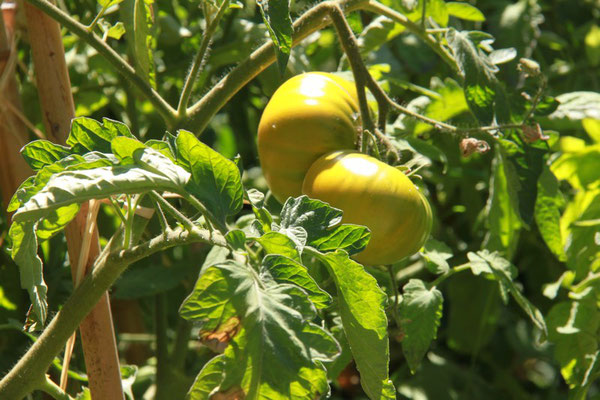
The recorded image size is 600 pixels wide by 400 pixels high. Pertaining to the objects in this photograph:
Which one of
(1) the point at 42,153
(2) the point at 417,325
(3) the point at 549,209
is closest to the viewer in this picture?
(1) the point at 42,153

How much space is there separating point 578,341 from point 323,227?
0.55 m

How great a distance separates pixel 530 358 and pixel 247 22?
93 cm

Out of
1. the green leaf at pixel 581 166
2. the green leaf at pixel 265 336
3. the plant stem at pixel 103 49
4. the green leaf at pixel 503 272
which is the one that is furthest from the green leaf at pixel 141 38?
the green leaf at pixel 581 166

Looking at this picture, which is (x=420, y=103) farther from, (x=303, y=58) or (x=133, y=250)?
(x=133, y=250)

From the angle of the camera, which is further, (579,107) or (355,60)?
(579,107)

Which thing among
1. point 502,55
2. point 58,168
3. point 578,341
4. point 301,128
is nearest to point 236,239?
point 58,168

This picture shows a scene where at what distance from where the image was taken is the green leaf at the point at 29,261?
0.58 metres

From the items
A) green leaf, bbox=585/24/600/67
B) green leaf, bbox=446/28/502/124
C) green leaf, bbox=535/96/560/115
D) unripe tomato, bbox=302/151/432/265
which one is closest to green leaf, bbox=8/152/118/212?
unripe tomato, bbox=302/151/432/265

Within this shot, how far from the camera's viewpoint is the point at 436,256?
889mm

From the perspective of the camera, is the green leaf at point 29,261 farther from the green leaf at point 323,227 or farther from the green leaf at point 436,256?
the green leaf at point 436,256

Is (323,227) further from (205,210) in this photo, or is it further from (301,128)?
(301,128)

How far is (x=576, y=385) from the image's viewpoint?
0.95 metres

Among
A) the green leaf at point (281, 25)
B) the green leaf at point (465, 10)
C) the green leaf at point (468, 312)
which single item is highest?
the green leaf at point (281, 25)

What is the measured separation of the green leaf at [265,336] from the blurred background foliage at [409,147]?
1.32 ft
